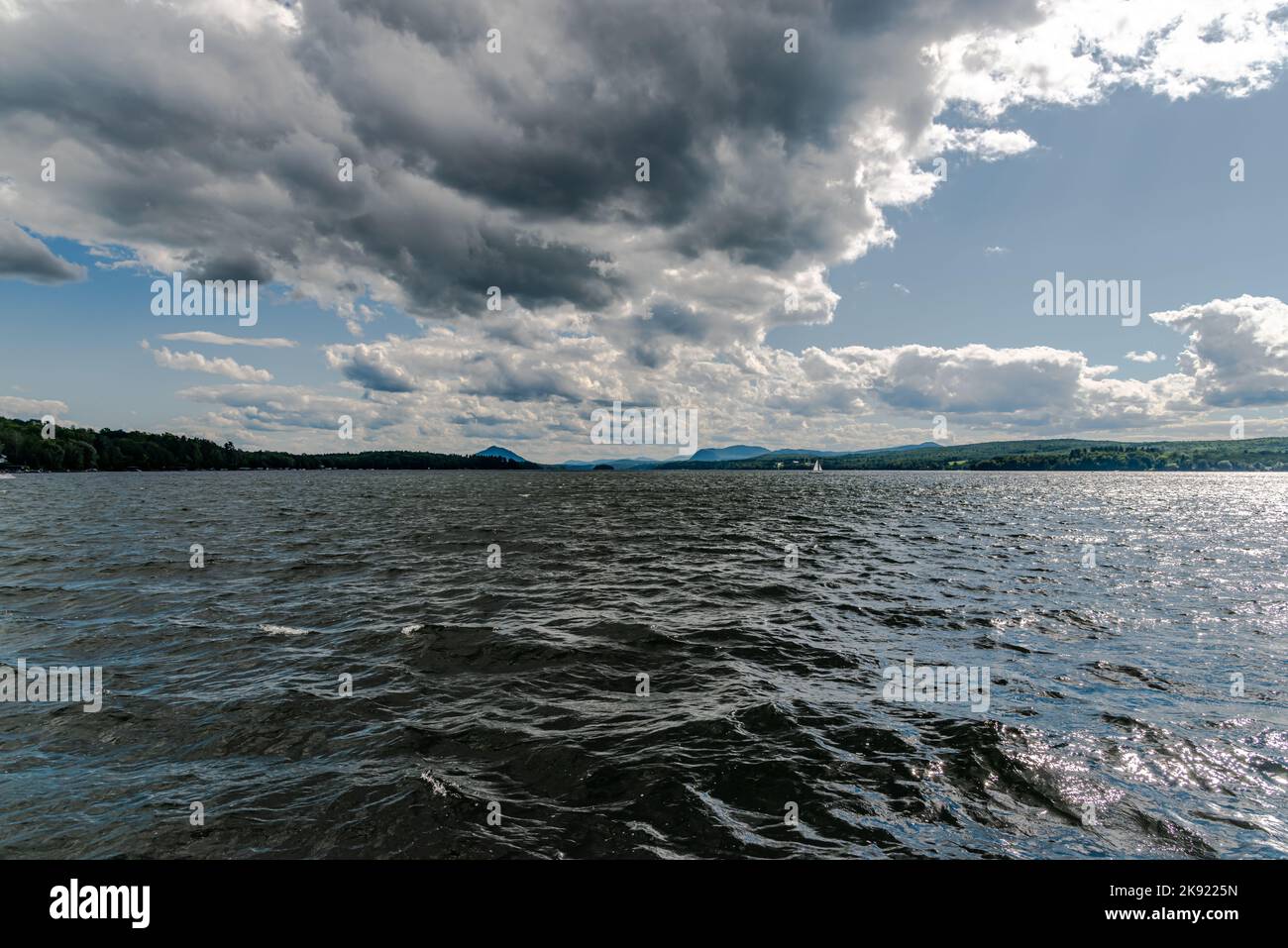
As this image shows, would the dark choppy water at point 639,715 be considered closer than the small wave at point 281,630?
Yes

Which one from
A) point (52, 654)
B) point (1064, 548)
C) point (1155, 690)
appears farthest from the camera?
point (1064, 548)

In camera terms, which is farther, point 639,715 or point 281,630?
point 281,630

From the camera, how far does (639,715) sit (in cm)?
1352

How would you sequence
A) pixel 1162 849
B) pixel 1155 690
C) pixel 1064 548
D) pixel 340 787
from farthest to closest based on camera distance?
Answer: pixel 1064 548 → pixel 1155 690 → pixel 340 787 → pixel 1162 849

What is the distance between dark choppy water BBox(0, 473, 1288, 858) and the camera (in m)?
9.09

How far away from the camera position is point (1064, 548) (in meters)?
41.9

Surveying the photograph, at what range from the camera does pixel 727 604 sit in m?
24.5

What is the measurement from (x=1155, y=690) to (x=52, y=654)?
32.9m

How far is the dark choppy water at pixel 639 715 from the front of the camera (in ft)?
29.8

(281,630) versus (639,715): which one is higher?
(281,630)
